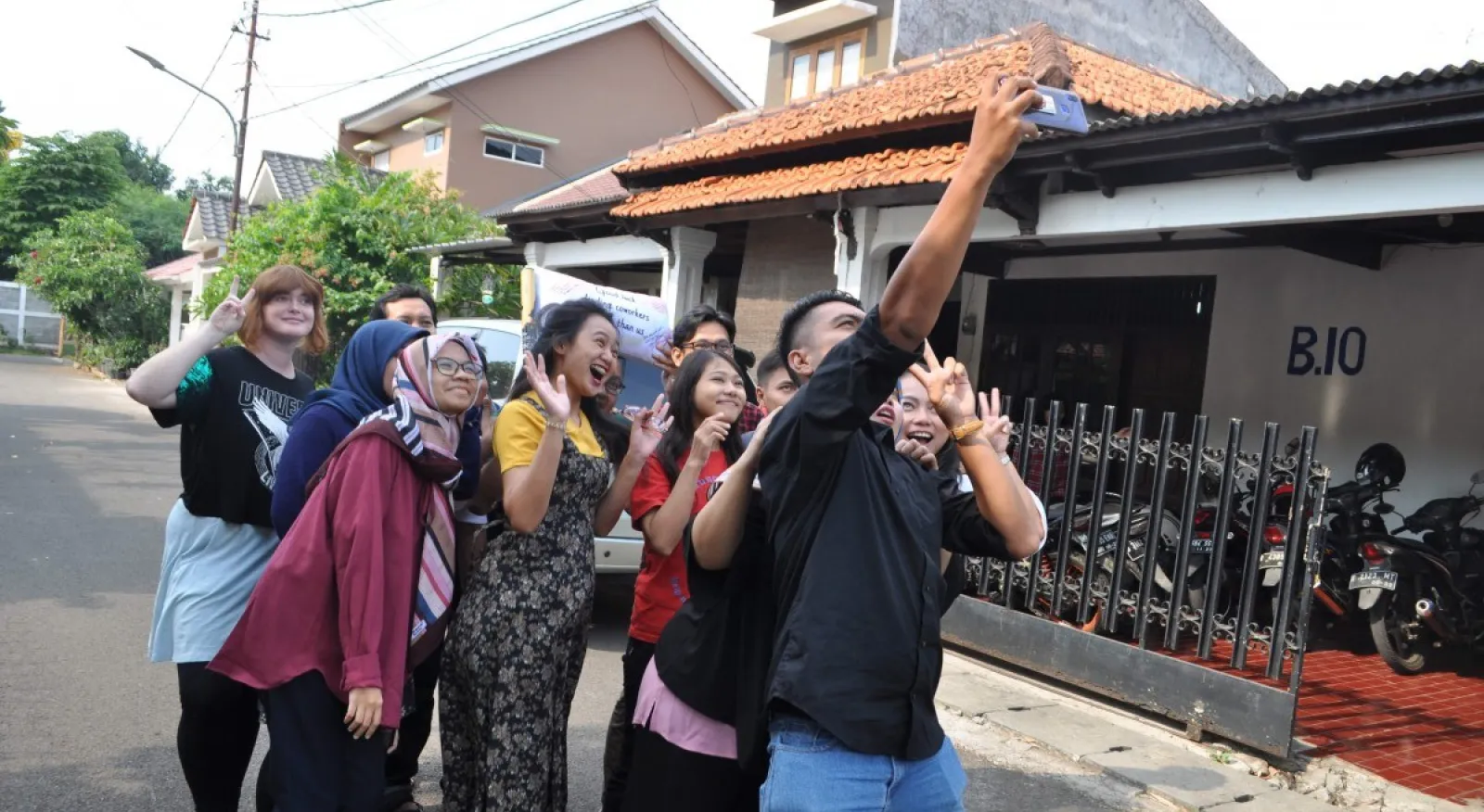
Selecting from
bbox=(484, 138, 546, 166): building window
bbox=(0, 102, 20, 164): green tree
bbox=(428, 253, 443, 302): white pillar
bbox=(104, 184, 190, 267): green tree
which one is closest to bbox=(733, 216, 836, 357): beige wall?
bbox=(428, 253, 443, 302): white pillar

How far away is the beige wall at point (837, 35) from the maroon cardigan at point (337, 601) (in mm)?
13920

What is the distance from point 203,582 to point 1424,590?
7.24 metres

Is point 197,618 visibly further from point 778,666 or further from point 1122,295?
point 1122,295

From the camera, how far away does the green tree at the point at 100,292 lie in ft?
104

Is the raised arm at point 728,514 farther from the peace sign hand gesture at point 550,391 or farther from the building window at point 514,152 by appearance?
the building window at point 514,152

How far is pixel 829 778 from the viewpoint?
2.01 metres

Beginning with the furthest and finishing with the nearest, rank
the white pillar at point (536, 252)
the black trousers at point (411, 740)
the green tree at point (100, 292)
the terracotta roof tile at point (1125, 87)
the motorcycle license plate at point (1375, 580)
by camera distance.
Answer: the green tree at point (100, 292)
the white pillar at point (536, 252)
the terracotta roof tile at point (1125, 87)
the motorcycle license plate at point (1375, 580)
the black trousers at point (411, 740)

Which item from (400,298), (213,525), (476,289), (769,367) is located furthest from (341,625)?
(476,289)

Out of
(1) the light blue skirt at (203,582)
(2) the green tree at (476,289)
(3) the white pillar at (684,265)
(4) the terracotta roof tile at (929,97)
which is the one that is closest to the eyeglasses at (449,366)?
(1) the light blue skirt at (203,582)

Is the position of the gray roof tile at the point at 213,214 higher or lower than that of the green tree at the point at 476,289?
higher

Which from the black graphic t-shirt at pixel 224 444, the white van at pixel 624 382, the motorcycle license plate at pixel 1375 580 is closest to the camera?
the black graphic t-shirt at pixel 224 444

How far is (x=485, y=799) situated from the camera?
10.3ft

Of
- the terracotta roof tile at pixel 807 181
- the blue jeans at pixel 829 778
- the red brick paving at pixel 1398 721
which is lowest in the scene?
the red brick paving at pixel 1398 721

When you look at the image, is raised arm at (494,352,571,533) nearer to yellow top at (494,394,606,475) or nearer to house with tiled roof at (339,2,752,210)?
yellow top at (494,394,606,475)
